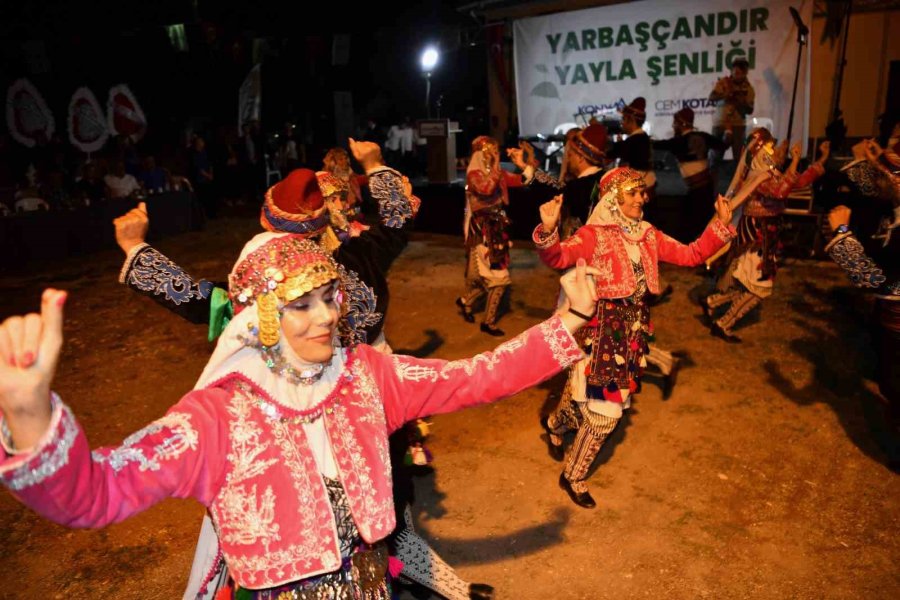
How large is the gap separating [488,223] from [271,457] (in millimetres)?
5287

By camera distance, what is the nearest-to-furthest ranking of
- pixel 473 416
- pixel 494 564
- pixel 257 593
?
pixel 257 593 → pixel 494 564 → pixel 473 416

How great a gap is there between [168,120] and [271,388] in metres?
18.7

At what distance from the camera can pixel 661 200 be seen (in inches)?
445

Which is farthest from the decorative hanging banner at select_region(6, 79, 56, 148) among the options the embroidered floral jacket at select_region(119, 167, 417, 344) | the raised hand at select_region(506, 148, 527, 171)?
the embroidered floral jacket at select_region(119, 167, 417, 344)

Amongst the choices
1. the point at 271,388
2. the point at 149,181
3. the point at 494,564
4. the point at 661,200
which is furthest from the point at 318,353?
the point at 149,181

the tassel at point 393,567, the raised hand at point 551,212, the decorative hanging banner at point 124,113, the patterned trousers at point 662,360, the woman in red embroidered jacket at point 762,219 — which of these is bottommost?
the patterned trousers at point 662,360

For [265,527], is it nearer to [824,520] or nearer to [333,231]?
[333,231]

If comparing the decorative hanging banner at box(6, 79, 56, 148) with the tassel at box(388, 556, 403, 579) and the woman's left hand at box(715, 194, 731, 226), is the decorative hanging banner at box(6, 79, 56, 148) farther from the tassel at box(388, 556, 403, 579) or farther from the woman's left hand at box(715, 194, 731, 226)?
the tassel at box(388, 556, 403, 579)

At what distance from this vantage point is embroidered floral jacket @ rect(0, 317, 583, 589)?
1671mm

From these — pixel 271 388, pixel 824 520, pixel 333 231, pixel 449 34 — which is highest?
pixel 449 34

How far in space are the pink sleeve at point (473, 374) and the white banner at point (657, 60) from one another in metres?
13.3

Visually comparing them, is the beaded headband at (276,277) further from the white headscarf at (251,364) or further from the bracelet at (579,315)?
the bracelet at (579,315)

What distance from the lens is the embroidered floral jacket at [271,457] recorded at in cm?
167

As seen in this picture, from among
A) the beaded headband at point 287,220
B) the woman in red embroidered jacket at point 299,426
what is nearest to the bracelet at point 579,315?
the woman in red embroidered jacket at point 299,426
